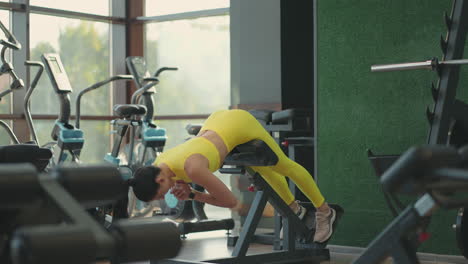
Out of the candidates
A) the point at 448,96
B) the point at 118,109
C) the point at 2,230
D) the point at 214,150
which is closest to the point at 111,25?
the point at 118,109

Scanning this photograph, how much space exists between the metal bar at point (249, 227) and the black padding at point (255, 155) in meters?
0.32

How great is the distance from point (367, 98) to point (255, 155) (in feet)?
3.31

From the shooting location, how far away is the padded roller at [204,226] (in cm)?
506

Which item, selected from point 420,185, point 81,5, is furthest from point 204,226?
point 420,185

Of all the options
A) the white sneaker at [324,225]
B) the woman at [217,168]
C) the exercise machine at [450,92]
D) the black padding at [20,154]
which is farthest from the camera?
the white sneaker at [324,225]

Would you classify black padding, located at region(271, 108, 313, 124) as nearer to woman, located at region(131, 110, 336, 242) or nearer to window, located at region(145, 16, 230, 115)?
woman, located at region(131, 110, 336, 242)

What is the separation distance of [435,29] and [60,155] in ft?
9.97

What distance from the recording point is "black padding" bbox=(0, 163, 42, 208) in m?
0.96

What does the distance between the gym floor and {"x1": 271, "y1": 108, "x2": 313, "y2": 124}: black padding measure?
89 cm

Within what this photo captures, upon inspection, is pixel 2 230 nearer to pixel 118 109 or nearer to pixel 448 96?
pixel 448 96

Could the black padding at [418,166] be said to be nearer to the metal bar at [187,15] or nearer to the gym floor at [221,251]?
the gym floor at [221,251]

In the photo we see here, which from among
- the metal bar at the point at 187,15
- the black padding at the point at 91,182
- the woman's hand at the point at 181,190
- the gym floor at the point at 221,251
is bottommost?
the gym floor at the point at 221,251

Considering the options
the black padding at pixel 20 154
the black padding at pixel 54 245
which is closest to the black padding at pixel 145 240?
the black padding at pixel 54 245

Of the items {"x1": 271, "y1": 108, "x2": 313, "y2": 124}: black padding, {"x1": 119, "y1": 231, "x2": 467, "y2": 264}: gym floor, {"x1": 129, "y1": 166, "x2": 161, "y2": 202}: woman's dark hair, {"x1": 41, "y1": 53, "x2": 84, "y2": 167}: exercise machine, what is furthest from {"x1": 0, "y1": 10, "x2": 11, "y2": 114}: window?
{"x1": 129, "y1": 166, "x2": 161, "y2": 202}: woman's dark hair
